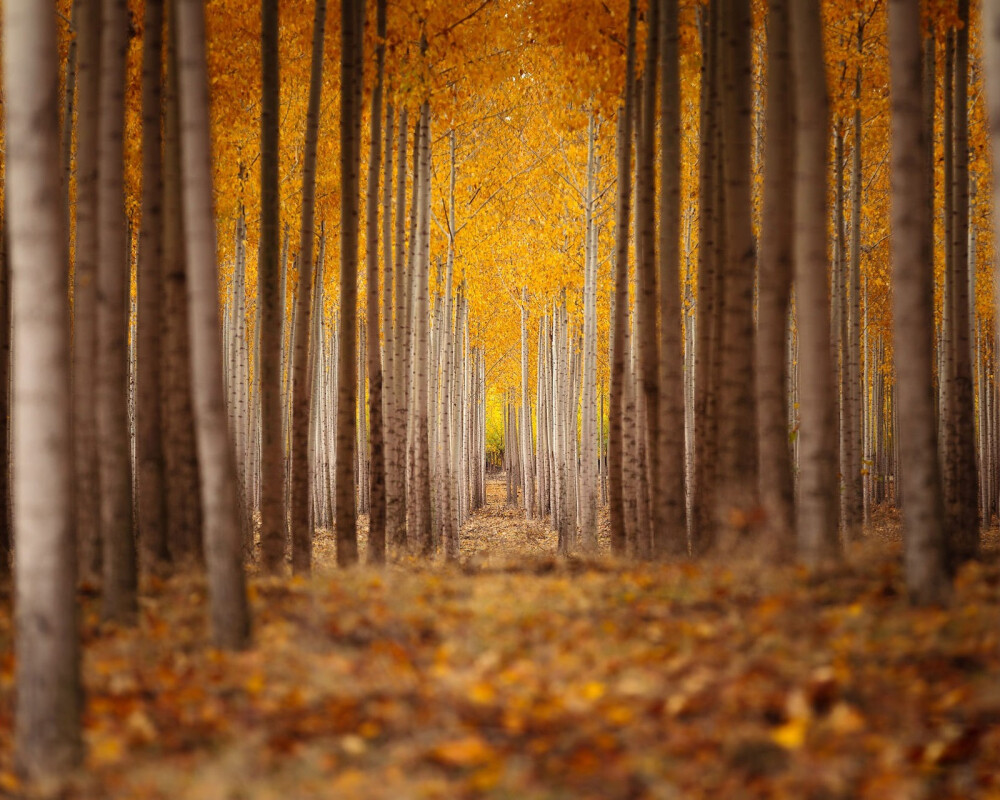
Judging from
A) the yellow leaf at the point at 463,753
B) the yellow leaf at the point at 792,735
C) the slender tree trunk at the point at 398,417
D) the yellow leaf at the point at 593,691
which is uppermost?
the slender tree trunk at the point at 398,417

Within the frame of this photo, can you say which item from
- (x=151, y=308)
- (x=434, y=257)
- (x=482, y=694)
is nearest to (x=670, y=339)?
(x=151, y=308)

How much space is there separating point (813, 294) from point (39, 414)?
428 cm

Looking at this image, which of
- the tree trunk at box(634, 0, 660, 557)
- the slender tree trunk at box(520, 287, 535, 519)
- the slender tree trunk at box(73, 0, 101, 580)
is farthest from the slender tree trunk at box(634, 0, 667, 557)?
the slender tree trunk at box(520, 287, 535, 519)

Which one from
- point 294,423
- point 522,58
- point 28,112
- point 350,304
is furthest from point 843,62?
point 28,112

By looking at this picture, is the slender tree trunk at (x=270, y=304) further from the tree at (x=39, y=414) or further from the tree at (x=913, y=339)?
the tree at (x=913, y=339)

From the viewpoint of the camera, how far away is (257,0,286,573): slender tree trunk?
275 inches

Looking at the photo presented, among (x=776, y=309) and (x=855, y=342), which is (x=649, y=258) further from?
(x=855, y=342)

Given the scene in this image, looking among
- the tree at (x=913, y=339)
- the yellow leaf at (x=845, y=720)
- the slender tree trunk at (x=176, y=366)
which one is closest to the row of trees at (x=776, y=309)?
the tree at (x=913, y=339)

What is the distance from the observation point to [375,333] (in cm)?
893

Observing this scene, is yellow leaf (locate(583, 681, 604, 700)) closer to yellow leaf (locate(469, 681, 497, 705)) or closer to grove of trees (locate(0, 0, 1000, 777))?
yellow leaf (locate(469, 681, 497, 705))

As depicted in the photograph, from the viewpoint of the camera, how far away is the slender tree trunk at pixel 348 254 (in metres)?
7.61

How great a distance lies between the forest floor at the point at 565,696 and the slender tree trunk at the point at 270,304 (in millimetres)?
1887

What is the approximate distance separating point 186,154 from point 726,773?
377 centimetres

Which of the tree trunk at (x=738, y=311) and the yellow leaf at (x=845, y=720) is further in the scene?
the tree trunk at (x=738, y=311)
